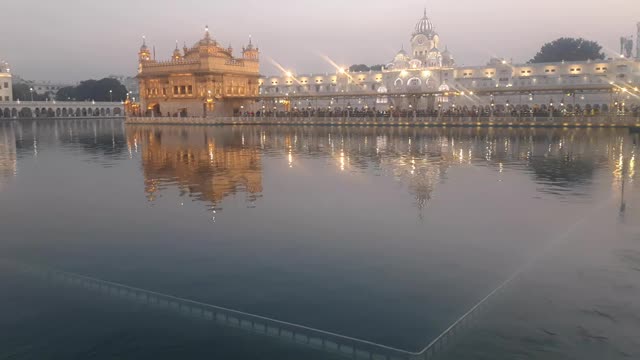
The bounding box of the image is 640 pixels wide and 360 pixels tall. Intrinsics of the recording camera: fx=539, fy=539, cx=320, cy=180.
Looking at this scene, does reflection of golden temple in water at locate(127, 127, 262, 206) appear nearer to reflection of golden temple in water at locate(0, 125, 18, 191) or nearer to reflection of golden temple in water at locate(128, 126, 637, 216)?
reflection of golden temple in water at locate(128, 126, 637, 216)

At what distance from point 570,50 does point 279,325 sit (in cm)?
13059

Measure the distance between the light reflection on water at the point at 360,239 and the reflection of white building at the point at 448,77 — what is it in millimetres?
59872

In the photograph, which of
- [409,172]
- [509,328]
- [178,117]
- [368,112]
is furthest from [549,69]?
[509,328]

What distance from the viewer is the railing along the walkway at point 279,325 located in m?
6.47

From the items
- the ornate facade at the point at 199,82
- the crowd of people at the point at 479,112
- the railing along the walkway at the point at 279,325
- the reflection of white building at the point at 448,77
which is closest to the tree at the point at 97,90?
the reflection of white building at the point at 448,77

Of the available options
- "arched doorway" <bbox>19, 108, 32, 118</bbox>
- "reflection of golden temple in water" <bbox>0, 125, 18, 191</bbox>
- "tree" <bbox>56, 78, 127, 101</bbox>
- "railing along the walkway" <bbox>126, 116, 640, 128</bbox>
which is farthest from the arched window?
"arched doorway" <bbox>19, 108, 32, 118</bbox>

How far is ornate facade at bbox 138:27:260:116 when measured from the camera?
81.0 m

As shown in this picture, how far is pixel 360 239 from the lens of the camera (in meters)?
11.3

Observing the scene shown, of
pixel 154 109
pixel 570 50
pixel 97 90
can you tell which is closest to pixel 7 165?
pixel 154 109

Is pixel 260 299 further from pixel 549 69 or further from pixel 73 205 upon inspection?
pixel 549 69

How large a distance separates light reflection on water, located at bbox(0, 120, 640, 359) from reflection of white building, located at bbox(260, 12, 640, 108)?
5987 centimetres

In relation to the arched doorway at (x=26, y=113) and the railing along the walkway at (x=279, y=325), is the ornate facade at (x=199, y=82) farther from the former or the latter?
the railing along the walkway at (x=279, y=325)

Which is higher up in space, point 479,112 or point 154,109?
point 154,109

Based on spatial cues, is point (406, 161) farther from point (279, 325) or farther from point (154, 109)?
point (154, 109)
